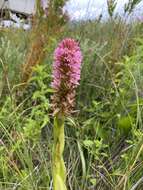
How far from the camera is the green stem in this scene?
53.1 inches

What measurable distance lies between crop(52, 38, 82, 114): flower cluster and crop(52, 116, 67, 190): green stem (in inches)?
1.8

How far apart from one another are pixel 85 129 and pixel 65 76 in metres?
1.19

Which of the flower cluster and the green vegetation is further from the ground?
the flower cluster

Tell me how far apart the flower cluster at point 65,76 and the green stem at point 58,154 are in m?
0.05

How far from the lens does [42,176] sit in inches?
81.0

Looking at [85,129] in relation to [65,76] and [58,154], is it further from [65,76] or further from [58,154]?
[65,76]

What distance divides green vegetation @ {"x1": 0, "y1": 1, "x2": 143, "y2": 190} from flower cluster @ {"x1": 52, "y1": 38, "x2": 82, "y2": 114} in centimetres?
17

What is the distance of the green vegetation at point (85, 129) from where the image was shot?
204 centimetres

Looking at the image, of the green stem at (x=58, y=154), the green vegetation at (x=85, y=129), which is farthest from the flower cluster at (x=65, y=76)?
the green vegetation at (x=85, y=129)

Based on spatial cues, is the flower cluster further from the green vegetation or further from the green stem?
the green vegetation

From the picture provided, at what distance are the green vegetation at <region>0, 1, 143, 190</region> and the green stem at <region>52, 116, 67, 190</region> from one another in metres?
0.15

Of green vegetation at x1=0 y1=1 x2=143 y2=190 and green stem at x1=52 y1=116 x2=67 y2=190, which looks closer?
green stem at x1=52 y1=116 x2=67 y2=190

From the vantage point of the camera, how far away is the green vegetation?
2.04m

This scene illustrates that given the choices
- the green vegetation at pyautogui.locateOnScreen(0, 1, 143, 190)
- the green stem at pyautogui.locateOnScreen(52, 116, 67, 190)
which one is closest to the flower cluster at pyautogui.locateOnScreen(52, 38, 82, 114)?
the green stem at pyautogui.locateOnScreen(52, 116, 67, 190)
